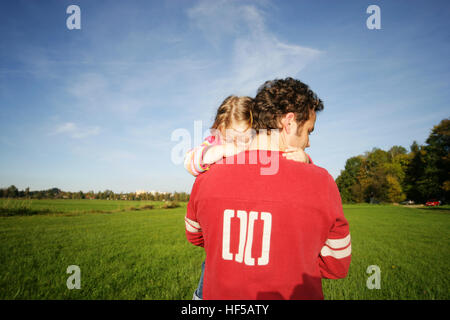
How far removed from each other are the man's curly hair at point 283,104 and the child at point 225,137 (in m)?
0.32

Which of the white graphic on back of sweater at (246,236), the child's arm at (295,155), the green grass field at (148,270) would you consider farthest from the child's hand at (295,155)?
the green grass field at (148,270)

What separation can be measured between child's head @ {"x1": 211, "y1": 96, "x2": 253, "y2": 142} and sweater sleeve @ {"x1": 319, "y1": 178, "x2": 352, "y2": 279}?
145 centimetres

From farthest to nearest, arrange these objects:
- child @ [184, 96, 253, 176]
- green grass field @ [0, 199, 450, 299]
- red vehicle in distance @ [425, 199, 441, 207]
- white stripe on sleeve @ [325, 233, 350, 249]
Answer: red vehicle in distance @ [425, 199, 441, 207]
green grass field @ [0, 199, 450, 299]
child @ [184, 96, 253, 176]
white stripe on sleeve @ [325, 233, 350, 249]

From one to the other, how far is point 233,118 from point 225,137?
280mm

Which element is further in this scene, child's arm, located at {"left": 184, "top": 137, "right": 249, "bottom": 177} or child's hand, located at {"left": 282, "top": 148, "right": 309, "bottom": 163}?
child's arm, located at {"left": 184, "top": 137, "right": 249, "bottom": 177}

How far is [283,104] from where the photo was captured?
5.50 ft

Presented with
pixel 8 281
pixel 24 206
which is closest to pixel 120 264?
pixel 8 281

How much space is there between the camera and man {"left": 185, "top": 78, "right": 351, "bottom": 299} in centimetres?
125

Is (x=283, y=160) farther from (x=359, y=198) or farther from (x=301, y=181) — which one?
(x=359, y=198)

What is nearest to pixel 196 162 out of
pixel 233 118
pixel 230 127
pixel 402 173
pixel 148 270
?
pixel 230 127

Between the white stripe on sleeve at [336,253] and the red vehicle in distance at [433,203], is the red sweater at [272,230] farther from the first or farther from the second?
the red vehicle in distance at [433,203]

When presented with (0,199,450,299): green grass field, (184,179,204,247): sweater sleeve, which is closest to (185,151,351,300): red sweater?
(184,179,204,247): sweater sleeve

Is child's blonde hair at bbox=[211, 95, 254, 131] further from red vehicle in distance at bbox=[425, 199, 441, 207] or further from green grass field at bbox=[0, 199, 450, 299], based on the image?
red vehicle in distance at bbox=[425, 199, 441, 207]
